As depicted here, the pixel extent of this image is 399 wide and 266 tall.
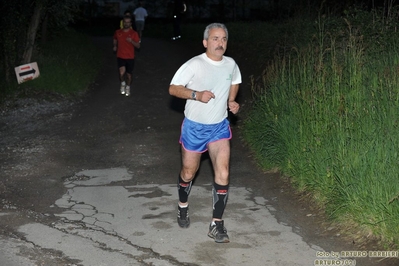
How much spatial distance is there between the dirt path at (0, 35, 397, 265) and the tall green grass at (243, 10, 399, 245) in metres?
0.25

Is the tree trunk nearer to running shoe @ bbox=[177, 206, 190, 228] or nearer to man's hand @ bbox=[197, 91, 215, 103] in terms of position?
running shoe @ bbox=[177, 206, 190, 228]

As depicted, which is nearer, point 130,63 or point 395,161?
point 395,161

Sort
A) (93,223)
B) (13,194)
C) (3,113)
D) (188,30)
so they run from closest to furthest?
(93,223), (13,194), (3,113), (188,30)

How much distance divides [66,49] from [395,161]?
59.3ft

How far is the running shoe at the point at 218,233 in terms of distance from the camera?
22.7 feet

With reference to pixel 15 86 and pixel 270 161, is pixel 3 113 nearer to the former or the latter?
pixel 15 86

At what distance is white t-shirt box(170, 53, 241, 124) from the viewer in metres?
6.96

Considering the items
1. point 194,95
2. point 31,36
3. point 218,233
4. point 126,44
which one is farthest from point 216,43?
point 31,36

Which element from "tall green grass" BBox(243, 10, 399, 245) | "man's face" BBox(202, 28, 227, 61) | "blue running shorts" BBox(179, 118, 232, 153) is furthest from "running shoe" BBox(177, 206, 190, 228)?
"man's face" BBox(202, 28, 227, 61)

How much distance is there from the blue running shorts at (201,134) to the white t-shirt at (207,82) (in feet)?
0.18

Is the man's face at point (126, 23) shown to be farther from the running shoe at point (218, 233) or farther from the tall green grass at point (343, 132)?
the running shoe at point (218, 233)

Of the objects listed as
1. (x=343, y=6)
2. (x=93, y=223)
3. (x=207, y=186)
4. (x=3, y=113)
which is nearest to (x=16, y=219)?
(x=93, y=223)

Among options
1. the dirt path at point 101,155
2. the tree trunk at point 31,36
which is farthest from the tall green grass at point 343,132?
the tree trunk at point 31,36

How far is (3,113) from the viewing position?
15.2 meters
